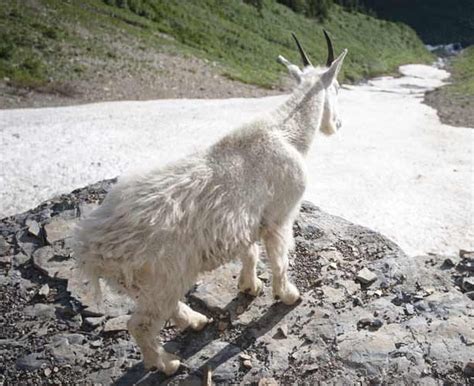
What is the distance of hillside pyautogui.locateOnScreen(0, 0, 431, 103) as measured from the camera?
24016 mm

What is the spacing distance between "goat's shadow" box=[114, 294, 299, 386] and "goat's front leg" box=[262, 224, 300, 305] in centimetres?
24

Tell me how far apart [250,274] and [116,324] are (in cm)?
173

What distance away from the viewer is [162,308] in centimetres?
473

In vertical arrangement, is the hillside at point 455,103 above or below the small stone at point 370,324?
above

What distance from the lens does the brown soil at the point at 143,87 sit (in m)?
21.5

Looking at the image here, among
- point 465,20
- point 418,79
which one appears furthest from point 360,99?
point 465,20

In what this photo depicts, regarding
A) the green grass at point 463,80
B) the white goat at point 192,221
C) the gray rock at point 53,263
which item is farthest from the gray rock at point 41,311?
the green grass at point 463,80

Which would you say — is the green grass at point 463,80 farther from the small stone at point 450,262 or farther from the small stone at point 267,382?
the small stone at point 267,382

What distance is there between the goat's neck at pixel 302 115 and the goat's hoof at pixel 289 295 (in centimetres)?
170

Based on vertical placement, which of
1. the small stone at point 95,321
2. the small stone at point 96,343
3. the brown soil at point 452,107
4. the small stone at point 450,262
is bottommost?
the small stone at point 96,343

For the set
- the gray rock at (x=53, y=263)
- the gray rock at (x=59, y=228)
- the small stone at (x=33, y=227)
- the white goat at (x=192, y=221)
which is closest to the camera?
the white goat at (x=192, y=221)

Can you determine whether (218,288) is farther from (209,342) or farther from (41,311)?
(41,311)

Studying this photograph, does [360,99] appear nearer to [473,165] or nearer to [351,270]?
[473,165]

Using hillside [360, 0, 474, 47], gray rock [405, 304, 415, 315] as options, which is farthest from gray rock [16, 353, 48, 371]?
hillside [360, 0, 474, 47]
